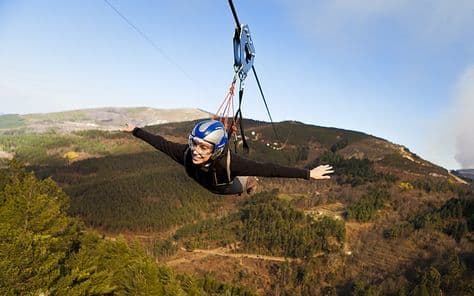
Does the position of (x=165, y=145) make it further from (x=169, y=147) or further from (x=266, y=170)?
(x=266, y=170)

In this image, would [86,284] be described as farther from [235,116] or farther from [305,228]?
[305,228]

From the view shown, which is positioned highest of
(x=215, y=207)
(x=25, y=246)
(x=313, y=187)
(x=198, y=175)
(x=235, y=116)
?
(x=235, y=116)

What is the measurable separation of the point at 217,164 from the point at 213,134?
2.73ft

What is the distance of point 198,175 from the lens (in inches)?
325

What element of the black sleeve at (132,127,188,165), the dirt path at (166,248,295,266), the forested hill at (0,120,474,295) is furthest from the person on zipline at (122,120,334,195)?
the dirt path at (166,248,295,266)

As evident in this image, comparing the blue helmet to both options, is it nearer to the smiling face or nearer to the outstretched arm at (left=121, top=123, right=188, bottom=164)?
the smiling face

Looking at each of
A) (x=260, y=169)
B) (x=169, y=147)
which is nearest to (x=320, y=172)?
(x=260, y=169)

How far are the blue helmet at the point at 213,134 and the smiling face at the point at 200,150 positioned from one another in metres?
0.07

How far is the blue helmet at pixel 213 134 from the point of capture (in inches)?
283

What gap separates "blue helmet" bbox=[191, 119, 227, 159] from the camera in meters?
7.20

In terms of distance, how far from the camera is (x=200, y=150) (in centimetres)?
738

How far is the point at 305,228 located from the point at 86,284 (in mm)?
83875

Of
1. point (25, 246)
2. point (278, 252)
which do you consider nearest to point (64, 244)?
point (25, 246)

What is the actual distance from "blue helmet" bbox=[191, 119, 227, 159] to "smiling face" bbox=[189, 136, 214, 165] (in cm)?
7
